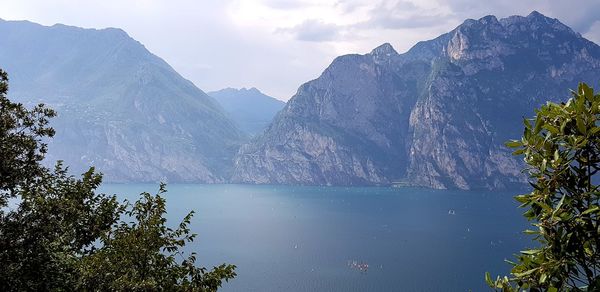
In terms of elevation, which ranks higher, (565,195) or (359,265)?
(565,195)

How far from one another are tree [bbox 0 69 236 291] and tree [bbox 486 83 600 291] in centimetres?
1372

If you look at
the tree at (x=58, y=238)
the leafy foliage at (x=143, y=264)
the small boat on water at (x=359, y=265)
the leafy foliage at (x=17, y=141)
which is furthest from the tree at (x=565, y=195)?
the small boat on water at (x=359, y=265)

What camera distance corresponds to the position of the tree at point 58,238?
17.0m

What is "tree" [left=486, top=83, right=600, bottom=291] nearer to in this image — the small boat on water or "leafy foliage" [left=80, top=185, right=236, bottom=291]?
"leafy foliage" [left=80, top=185, right=236, bottom=291]

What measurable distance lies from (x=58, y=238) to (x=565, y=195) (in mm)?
19585

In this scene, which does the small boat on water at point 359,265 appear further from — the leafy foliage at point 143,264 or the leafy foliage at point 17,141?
the leafy foliage at point 17,141

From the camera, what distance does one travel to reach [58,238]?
1934 cm

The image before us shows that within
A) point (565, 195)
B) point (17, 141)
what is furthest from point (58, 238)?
point (565, 195)

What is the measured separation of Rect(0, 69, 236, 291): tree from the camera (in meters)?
17.0

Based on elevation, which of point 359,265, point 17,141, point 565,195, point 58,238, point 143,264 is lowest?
point 359,265

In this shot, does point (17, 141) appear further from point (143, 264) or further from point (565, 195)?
point (565, 195)

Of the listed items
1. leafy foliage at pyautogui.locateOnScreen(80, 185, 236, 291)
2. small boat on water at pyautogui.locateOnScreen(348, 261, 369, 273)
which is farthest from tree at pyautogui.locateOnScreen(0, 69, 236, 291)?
small boat on water at pyautogui.locateOnScreen(348, 261, 369, 273)

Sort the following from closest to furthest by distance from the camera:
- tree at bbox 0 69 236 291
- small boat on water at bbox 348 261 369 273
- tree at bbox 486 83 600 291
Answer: tree at bbox 486 83 600 291 → tree at bbox 0 69 236 291 → small boat on water at bbox 348 261 369 273

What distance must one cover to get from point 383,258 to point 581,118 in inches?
6887
